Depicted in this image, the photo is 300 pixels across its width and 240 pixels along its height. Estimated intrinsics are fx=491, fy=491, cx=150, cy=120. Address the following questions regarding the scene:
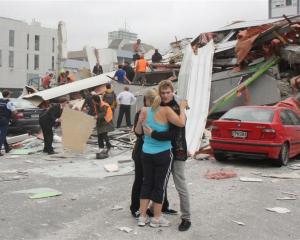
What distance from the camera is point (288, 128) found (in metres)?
11.5

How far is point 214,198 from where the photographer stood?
7.97m

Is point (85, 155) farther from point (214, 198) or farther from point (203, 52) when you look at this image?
point (203, 52)

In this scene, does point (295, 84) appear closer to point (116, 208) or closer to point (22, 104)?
point (22, 104)

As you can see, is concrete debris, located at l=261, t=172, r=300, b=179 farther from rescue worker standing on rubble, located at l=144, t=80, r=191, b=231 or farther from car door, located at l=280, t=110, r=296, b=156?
rescue worker standing on rubble, located at l=144, t=80, r=191, b=231

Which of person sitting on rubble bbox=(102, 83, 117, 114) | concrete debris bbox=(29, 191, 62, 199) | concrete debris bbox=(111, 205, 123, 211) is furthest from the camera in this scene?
person sitting on rubble bbox=(102, 83, 117, 114)

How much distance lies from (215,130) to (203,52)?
26.0ft

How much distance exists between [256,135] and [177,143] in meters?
5.26

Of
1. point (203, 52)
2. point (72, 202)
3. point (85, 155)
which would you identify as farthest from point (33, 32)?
point (72, 202)

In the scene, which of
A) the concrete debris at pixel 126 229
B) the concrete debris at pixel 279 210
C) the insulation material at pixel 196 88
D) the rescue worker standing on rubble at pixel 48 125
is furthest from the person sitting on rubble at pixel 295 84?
the concrete debris at pixel 126 229

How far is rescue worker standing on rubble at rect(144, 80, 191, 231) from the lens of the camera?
5.92 meters

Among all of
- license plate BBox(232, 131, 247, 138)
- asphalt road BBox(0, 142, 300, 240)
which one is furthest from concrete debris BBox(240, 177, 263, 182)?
license plate BBox(232, 131, 247, 138)

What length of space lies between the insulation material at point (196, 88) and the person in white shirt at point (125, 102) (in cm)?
197

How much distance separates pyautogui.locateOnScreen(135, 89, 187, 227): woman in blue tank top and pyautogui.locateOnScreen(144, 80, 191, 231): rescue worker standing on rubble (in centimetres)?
7

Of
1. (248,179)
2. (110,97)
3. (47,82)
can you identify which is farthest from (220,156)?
(47,82)
